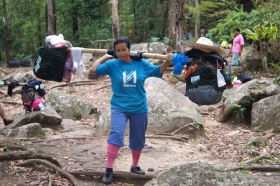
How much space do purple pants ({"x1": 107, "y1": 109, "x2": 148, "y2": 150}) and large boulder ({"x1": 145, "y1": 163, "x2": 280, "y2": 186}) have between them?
116 cm

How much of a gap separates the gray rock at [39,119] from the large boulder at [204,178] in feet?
18.7

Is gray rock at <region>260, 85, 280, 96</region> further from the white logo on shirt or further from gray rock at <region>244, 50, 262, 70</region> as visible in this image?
gray rock at <region>244, 50, 262, 70</region>

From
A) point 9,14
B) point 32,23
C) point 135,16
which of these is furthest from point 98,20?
point 9,14

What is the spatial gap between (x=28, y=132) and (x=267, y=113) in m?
4.84

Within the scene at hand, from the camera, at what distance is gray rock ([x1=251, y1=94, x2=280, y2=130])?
7.92 metres

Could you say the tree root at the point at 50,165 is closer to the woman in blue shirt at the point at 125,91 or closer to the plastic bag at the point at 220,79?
the woman in blue shirt at the point at 125,91

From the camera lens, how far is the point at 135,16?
1117 inches

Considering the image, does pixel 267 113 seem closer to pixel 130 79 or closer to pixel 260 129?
pixel 260 129

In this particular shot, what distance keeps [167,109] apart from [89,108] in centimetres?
406

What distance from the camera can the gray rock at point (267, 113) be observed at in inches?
312

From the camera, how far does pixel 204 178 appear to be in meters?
3.69

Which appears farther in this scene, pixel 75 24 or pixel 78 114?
pixel 75 24

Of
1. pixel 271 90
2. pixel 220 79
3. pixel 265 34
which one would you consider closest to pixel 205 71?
pixel 220 79

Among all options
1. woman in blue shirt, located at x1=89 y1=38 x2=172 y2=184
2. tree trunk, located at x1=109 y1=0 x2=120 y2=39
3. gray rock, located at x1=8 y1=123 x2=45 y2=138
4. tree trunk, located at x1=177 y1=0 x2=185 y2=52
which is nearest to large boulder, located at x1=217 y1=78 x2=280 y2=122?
gray rock, located at x1=8 y1=123 x2=45 y2=138
